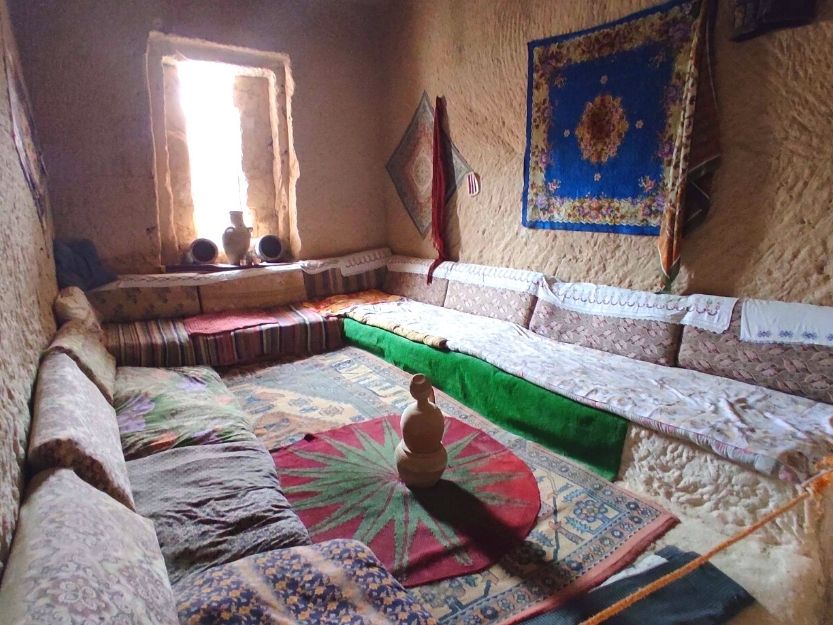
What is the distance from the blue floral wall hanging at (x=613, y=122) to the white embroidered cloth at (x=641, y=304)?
27 centimetres

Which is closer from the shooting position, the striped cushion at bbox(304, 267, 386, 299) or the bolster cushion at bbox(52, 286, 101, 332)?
the bolster cushion at bbox(52, 286, 101, 332)

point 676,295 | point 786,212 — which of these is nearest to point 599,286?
point 676,295

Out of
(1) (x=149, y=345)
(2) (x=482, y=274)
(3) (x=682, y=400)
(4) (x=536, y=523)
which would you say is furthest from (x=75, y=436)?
(2) (x=482, y=274)

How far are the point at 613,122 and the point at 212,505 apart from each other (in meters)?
2.89

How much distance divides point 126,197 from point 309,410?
7.48 feet

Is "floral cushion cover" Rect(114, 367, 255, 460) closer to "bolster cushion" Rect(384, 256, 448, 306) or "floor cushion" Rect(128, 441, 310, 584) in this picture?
"floor cushion" Rect(128, 441, 310, 584)

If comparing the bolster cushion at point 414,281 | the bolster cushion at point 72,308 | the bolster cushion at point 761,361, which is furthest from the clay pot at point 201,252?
the bolster cushion at point 761,361

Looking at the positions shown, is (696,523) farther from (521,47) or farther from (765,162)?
(521,47)

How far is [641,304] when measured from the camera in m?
2.87

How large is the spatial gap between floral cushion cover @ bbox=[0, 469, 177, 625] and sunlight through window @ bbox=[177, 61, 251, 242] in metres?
3.61

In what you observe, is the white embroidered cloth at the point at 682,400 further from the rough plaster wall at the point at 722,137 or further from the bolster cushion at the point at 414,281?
the bolster cushion at the point at 414,281

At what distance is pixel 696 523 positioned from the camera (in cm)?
195

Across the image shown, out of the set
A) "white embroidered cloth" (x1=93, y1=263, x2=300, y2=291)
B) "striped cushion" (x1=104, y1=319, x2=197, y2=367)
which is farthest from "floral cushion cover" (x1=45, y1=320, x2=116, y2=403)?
"white embroidered cloth" (x1=93, y1=263, x2=300, y2=291)

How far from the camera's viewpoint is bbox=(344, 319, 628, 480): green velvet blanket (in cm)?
230
